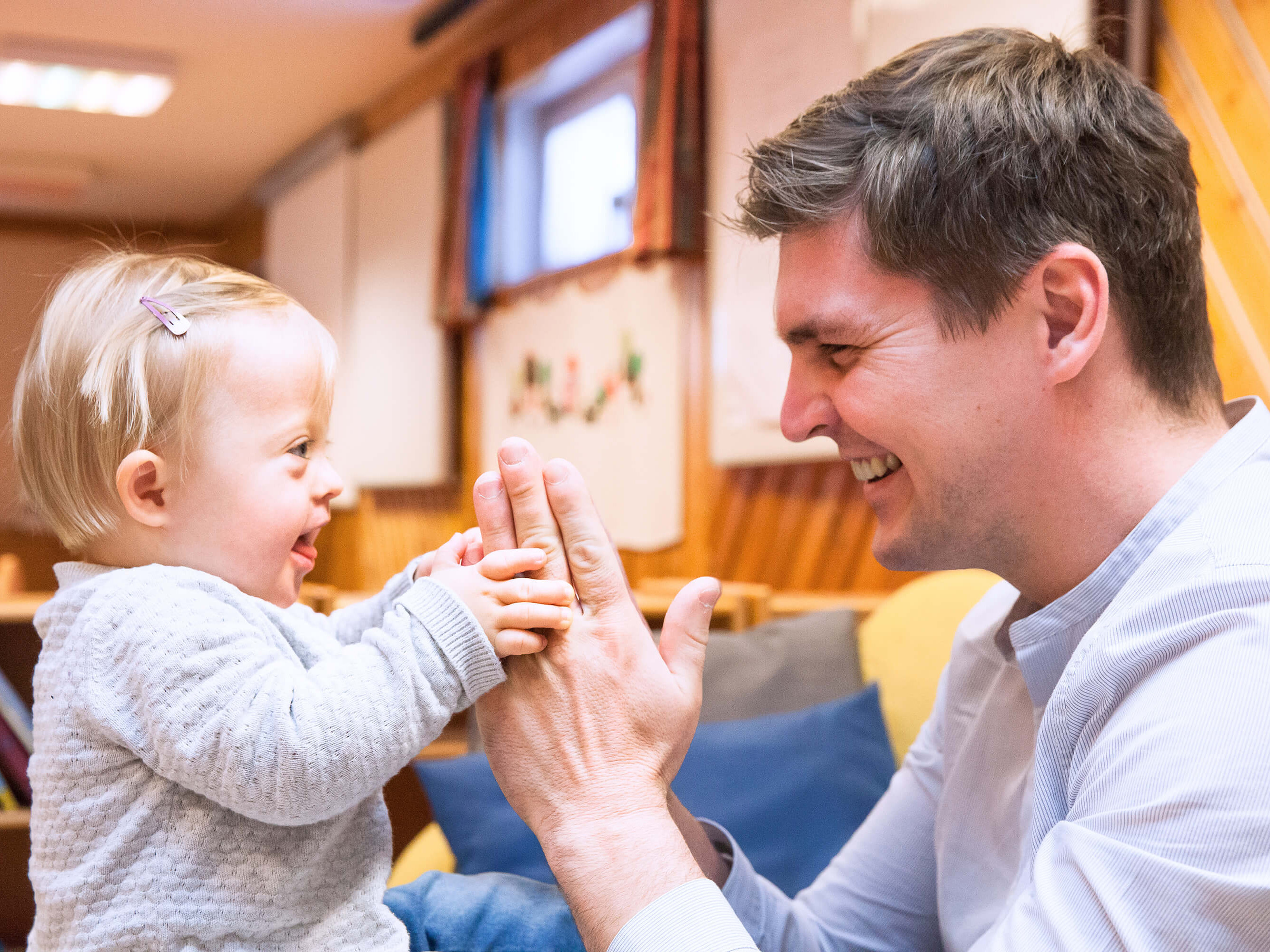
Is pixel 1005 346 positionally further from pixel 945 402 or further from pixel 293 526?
pixel 293 526

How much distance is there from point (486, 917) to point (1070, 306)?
76 cm

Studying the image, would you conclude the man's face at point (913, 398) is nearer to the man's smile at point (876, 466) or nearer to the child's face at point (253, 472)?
the man's smile at point (876, 466)

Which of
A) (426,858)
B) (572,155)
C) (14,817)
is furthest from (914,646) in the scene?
(572,155)

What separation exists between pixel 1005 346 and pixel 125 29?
4.38 m

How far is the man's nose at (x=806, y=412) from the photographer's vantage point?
110cm

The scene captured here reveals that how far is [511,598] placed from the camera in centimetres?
92

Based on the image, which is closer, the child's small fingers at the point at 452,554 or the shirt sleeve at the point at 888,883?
the child's small fingers at the point at 452,554

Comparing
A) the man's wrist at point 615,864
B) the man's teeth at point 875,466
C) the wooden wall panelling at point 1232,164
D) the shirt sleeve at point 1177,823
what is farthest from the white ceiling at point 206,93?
the shirt sleeve at point 1177,823

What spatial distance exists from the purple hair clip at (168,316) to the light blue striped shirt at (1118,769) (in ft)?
2.04

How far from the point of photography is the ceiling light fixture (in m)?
4.38

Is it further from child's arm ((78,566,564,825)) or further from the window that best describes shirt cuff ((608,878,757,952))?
the window

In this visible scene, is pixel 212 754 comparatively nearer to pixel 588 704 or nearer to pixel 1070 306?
pixel 588 704

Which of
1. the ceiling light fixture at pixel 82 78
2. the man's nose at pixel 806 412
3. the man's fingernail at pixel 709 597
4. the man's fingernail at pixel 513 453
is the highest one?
the ceiling light fixture at pixel 82 78

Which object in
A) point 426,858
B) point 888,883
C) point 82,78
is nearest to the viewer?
point 888,883
